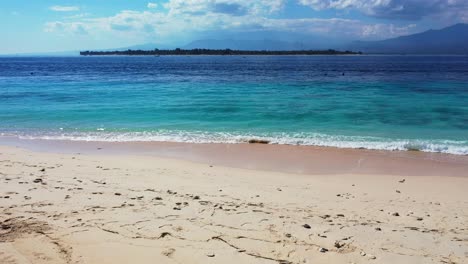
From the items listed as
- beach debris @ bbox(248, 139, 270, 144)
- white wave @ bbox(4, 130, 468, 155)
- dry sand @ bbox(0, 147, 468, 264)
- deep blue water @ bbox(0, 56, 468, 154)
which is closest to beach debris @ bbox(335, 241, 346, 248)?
dry sand @ bbox(0, 147, 468, 264)

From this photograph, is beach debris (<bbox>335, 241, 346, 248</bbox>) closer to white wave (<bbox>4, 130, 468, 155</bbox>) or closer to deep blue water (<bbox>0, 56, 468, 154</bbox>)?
white wave (<bbox>4, 130, 468, 155</bbox>)

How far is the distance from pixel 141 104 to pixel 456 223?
21.4 meters

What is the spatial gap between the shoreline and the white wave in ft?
1.80

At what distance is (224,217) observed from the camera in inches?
239

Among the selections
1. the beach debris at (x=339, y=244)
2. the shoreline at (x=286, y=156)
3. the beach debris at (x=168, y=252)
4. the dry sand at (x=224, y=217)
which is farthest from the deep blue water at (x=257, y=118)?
the beach debris at (x=168, y=252)

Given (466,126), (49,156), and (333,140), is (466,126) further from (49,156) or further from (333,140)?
(49,156)

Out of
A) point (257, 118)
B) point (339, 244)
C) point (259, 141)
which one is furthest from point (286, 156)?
point (257, 118)

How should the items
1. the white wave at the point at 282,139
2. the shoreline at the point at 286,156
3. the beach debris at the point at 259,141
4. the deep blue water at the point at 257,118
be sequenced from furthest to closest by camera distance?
the deep blue water at the point at 257,118 → the beach debris at the point at 259,141 → the white wave at the point at 282,139 → the shoreline at the point at 286,156

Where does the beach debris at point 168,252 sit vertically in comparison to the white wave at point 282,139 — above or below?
above

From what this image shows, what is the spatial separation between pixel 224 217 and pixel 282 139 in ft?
29.4

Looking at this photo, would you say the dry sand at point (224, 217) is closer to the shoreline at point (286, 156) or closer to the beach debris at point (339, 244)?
the beach debris at point (339, 244)

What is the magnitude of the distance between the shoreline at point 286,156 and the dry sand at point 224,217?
1111 millimetres

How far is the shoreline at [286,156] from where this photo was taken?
1062 cm

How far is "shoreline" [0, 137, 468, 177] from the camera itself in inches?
418
